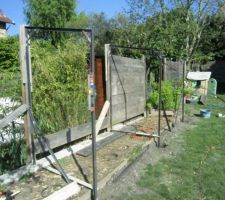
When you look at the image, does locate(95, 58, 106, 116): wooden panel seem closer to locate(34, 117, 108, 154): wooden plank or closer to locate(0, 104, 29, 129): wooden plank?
locate(34, 117, 108, 154): wooden plank

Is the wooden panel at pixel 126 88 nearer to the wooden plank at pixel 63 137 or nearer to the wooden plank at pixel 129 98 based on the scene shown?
the wooden plank at pixel 129 98

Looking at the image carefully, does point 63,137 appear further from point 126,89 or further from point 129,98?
point 129,98

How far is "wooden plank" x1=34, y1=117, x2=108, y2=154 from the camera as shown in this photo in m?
4.49

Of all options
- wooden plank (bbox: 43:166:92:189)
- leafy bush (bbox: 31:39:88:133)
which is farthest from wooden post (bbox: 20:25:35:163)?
leafy bush (bbox: 31:39:88:133)

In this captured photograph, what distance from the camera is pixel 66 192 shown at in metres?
3.45

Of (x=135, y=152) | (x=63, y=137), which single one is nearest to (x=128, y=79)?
(x=135, y=152)

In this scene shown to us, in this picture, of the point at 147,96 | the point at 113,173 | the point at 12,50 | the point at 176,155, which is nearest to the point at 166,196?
the point at 113,173

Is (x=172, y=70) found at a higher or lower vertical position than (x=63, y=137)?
higher

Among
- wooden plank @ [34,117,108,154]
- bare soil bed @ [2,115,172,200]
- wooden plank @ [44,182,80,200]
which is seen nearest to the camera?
wooden plank @ [44,182,80,200]

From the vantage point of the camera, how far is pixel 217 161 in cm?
494

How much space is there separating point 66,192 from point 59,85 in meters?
2.19

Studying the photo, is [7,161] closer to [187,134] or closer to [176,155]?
[176,155]

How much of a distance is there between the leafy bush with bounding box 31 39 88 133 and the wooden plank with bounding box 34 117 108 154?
0.16 metres

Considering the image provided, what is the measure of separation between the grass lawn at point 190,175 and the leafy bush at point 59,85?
171 centimetres
